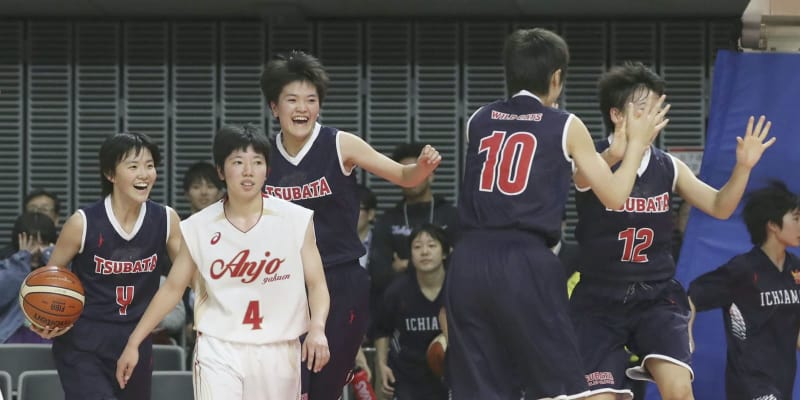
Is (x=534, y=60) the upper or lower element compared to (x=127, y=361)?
upper

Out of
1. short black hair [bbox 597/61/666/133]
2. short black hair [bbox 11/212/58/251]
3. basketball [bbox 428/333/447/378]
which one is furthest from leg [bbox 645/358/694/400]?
short black hair [bbox 11/212/58/251]

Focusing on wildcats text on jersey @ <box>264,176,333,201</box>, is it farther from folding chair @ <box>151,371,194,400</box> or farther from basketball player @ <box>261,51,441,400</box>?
folding chair @ <box>151,371,194,400</box>

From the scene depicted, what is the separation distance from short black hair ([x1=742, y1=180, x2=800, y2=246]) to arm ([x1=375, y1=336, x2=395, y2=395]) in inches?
99.3

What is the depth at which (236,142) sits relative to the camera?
6.47m

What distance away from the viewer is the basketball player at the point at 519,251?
5824 mm

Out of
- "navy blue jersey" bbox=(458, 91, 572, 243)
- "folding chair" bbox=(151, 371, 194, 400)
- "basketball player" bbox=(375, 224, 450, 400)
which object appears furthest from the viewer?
"basketball player" bbox=(375, 224, 450, 400)

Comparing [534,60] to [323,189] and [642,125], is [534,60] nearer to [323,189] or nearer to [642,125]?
[642,125]

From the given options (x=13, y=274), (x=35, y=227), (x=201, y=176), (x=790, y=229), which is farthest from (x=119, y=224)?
(x=790, y=229)

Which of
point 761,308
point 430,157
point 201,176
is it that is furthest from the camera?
point 201,176

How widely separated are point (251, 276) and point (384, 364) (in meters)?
3.24

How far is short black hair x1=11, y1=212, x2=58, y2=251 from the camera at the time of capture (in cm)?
945

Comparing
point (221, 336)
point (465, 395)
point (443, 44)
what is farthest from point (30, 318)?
point (443, 44)

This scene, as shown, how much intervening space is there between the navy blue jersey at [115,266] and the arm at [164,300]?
1.01m

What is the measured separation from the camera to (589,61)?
37.5 feet
